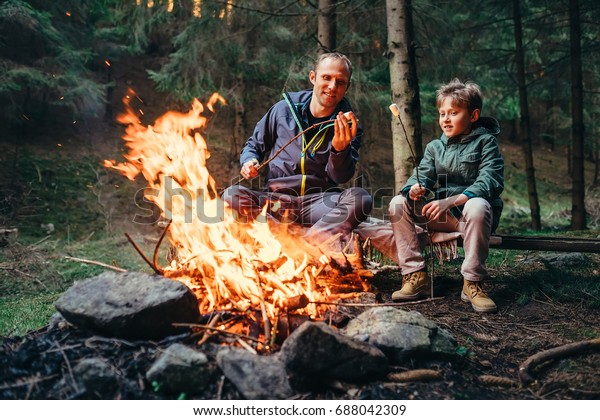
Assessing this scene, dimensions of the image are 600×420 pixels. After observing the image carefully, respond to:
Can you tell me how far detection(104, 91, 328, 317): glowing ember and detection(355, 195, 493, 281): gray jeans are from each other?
2.79ft

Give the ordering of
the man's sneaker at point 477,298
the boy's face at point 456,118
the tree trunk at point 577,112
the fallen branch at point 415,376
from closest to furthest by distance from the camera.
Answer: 1. the fallen branch at point 415,376
2. the man's sneaker at point 477,298
3. the boy's face at point 456,118
4. the tree trunk at point 577,112

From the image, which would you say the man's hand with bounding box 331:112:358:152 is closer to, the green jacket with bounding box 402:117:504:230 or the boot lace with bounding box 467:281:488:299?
the green jacket with bounding box 402:117:504:230

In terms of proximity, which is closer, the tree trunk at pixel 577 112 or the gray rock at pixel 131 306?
the gray rock at pixel 131 306

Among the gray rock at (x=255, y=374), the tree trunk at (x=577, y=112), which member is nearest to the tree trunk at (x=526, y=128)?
the tree trunk at (x=577, y=112)

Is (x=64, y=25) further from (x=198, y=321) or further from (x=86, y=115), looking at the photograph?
(x=198, y=321)

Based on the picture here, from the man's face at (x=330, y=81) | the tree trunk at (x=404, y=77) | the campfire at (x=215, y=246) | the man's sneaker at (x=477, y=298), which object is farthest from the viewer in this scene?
the tree trunk at (x=404, y=77)

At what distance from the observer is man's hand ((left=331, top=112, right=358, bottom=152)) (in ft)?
13.6

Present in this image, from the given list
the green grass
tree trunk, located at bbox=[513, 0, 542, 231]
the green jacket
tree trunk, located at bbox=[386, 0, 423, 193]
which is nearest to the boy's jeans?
the green jacket

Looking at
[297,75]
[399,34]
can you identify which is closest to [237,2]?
A: [297,75]

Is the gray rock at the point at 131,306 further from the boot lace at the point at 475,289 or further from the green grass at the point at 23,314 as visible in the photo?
the boot lace at the point at 475,289

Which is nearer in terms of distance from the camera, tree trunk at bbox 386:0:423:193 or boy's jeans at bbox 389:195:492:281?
boy's jeans at bbox 389:195:492:281

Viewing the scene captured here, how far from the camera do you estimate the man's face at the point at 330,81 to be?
445 centimetres

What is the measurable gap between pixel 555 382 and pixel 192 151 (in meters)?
3.28

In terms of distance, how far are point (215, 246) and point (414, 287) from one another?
70.6 inches
